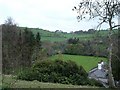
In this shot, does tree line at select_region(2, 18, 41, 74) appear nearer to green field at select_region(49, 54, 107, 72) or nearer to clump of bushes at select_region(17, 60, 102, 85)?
green field at select_region(49, 54, 107, 72)

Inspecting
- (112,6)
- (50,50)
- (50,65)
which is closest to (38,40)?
(50,50)

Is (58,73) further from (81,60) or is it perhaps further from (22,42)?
(22,42)

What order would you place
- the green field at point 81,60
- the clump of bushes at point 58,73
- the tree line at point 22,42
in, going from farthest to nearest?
the green field at point 81,60
the tree line at point 22,42
the clump of bushes at point 58,73

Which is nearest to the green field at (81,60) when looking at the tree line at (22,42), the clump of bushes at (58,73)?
Result: the tree line at (22,42)

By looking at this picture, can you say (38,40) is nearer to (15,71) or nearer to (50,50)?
(50,50)

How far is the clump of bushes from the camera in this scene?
→ 16.8 m

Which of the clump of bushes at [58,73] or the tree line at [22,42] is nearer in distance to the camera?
the clump of bushes at [58,73]

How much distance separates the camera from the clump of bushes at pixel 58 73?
1680cm

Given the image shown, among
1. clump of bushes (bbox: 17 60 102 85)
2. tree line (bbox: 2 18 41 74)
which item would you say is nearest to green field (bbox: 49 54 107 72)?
tree line (bbox: 2 18 41 74)

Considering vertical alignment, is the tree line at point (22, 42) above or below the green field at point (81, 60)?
above

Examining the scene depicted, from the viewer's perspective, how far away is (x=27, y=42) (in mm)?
33312

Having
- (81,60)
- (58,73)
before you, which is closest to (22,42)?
(81,60)

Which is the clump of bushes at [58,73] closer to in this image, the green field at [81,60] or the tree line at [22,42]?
the tree line at [22,42]

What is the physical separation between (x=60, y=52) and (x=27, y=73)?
36.2ft
